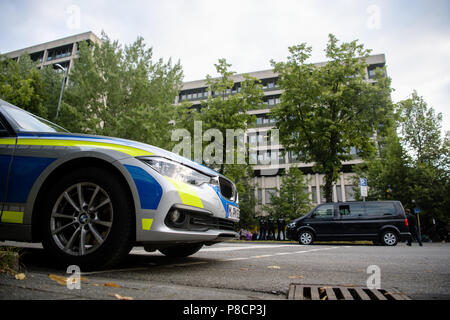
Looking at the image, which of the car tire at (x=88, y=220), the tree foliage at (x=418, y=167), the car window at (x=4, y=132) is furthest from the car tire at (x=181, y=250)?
the tree foliage at (x=418, y=167)

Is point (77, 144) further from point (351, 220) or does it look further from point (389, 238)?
point (389, 238)

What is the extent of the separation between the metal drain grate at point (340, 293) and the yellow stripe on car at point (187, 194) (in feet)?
3.78

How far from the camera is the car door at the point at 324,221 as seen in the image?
505 inches

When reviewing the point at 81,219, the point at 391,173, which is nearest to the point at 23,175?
the point at 81,219

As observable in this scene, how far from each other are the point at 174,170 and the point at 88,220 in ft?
2.90

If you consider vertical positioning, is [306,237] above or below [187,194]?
below

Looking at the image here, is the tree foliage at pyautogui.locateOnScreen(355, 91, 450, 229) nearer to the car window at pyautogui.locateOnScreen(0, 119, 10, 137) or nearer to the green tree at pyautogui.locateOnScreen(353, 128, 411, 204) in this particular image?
the green tree at pyautogui.locateOnScreen(353, 128, 411, 204)

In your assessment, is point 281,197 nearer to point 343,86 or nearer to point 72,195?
point 343,86

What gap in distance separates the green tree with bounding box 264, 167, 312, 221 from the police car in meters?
29.8

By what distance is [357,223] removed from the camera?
12.6m

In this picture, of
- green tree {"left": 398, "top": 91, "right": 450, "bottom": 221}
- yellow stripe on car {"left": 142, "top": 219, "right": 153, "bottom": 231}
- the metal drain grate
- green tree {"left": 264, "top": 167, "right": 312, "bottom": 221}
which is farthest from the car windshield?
green tree {"left": 264, "top": 167, "right": 312, "bottom": 221}
